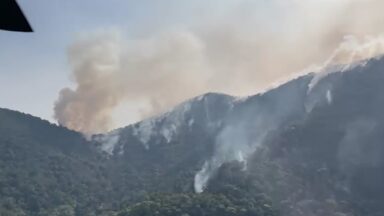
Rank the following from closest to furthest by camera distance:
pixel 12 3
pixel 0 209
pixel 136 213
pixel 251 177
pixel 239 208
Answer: pixel 12 3 < pixel 136 213 < pixel 239 208 < pixel 0 209 < pixel 251 177

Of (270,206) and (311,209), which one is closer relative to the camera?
(270,206)

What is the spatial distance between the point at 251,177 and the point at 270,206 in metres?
21.8

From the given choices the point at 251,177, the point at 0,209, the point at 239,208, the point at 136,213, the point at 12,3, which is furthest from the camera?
the point at 251,177

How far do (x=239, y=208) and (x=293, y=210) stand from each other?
22914 mm

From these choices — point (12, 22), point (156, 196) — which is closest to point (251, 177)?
point (156, 196)

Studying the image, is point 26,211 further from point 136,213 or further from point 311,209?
point 311,209

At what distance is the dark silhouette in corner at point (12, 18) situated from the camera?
1063cm

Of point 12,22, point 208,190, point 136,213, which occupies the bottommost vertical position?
point 12,22

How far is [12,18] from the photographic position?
10.9 meters

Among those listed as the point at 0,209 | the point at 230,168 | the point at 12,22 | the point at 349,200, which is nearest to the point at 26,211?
the point at 0,209

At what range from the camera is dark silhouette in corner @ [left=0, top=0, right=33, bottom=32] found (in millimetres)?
A: 10628

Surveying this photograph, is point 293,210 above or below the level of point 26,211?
below

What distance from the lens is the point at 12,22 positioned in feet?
36.2

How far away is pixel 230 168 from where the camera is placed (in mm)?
199000
